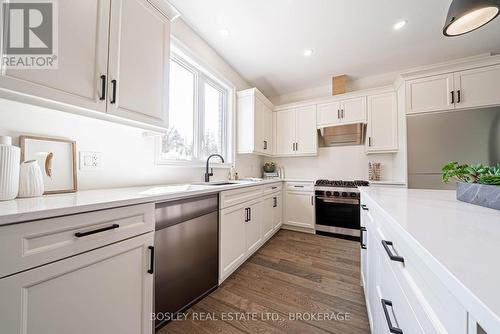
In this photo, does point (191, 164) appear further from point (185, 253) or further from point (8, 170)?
point (8, 170)

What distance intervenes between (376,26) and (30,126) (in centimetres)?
319

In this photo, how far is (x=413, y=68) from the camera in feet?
9.53

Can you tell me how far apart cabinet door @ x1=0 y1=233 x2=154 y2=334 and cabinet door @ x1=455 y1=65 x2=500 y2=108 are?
146 inches

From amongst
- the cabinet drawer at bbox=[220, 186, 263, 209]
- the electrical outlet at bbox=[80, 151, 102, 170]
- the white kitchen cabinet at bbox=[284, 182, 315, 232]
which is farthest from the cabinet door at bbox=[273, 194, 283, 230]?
the electrical outlet at bbox=[80, 151, 102, 170]

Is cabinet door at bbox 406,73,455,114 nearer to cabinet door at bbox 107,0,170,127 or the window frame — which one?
the window frame

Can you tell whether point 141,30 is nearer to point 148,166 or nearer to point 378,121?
point 148,166

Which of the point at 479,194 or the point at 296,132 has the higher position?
the point at 296,132

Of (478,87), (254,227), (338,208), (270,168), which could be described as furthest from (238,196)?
(478,87)

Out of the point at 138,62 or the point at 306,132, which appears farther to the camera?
the point at 306,132

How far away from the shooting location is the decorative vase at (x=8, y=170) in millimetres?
840

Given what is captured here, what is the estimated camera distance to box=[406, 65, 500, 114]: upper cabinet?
2.22m

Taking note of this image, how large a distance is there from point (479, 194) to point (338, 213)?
215 cm

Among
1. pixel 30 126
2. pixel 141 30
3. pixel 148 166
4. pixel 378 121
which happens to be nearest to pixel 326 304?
pixel 148 166

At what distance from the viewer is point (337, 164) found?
3.51 m
